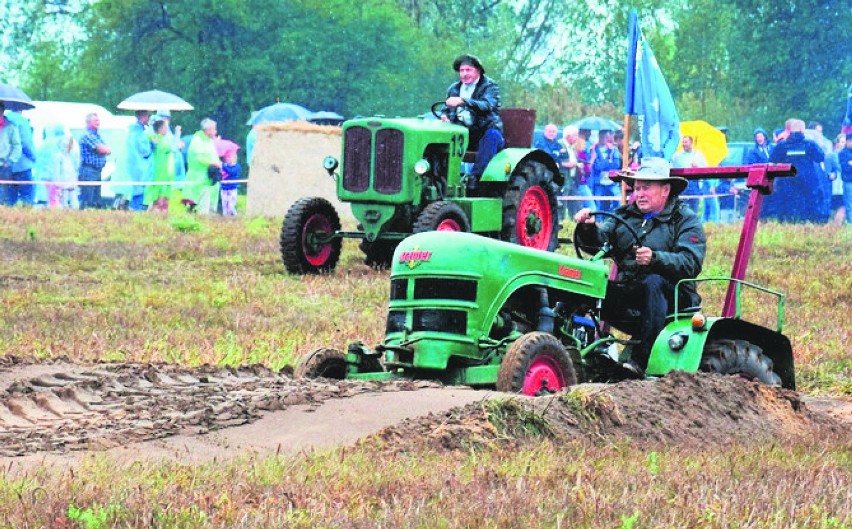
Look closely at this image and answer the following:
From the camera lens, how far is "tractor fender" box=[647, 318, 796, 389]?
992 centimetres

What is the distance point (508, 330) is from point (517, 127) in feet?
29.3

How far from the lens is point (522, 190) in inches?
712

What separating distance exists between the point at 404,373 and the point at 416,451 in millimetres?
2125

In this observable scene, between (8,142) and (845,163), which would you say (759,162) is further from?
(8,142)

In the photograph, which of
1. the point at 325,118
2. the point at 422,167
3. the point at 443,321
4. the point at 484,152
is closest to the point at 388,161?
the point at 422,167

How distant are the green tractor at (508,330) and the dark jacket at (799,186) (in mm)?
19598

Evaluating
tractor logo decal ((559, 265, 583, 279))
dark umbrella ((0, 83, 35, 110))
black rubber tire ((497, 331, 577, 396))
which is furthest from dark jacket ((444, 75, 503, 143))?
dark umbrella ((0, 83, 35, 110))

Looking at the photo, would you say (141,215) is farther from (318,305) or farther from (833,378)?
(833,378)

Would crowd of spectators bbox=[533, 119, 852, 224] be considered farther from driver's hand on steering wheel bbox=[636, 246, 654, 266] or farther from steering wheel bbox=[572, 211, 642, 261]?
driver's hand on steering wheel bbox=[636, 246, 654, 266]

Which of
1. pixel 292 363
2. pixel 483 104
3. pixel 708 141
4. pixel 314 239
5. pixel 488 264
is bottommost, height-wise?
pixel 292 363

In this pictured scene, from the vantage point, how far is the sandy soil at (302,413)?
25.2ft

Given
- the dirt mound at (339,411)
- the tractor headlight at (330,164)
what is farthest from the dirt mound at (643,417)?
the tractor headlight at (330,164)

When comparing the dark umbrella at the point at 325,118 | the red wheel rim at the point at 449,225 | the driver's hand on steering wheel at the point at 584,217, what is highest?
the dark umbrella at the point at 325,118

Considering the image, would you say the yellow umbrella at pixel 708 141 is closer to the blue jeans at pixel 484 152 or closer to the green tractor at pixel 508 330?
the blue jeans at pixel 484 152
